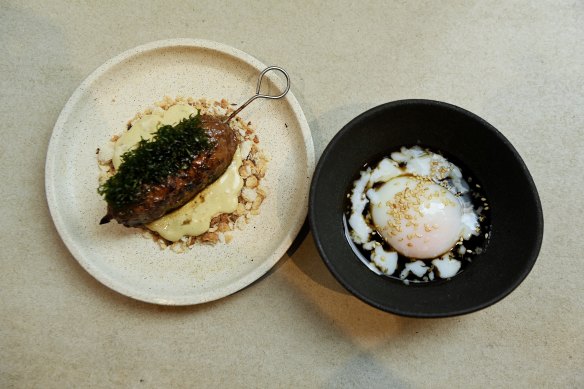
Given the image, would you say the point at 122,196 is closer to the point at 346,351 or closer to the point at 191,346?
the point at 191,346

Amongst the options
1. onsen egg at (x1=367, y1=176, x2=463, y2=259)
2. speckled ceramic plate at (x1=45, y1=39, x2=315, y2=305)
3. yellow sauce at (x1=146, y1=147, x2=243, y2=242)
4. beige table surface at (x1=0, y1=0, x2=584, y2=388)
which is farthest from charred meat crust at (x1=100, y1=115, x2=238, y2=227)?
onsen egg at (x1=367, y1=176, x2=463, y2=259)

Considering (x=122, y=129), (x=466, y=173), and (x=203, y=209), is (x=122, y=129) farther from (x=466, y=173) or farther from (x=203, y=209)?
(x=466, y=173)

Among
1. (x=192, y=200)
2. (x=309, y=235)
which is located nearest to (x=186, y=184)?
(x=192, y=200)

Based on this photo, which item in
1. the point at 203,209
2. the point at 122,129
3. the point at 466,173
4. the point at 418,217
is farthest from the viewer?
the point at 122,129

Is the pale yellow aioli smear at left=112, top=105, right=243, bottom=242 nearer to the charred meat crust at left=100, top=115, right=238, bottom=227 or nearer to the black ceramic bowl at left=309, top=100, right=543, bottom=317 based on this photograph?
the charred meat crust at left=100, top=115, right=238, bottom=227

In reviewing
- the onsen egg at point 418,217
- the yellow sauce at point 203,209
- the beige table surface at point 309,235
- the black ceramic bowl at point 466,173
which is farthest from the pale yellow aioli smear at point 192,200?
the onsen egg at point 418,217

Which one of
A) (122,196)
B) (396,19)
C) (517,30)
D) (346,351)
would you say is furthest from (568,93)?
(122,196)
